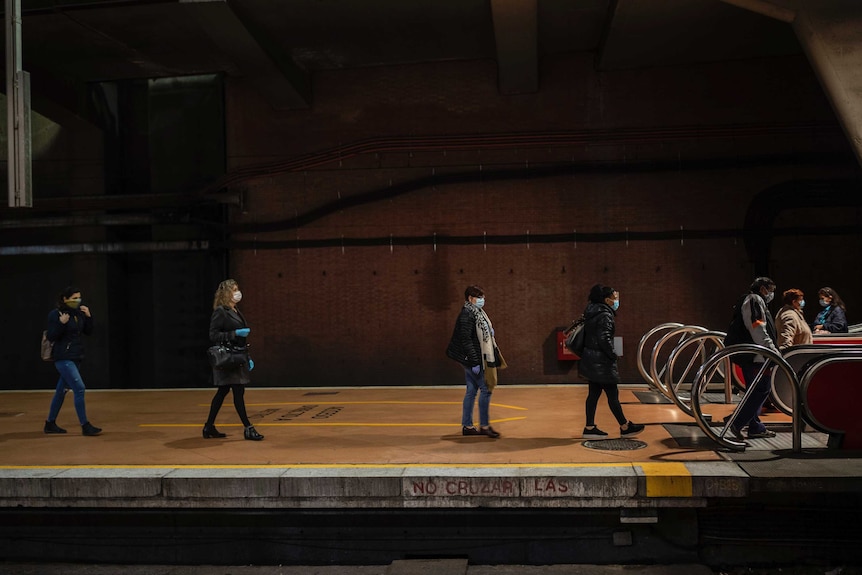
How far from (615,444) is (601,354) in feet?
2.99

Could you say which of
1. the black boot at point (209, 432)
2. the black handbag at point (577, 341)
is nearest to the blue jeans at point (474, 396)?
the black handbag at point (577, 341)

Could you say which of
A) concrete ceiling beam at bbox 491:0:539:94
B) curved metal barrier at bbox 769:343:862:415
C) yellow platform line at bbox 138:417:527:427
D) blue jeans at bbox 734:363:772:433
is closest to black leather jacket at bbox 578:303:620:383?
blue jeans at bbox 734:363:772:433

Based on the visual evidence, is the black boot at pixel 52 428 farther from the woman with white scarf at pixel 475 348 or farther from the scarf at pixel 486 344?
the scarf at pixel 486 344

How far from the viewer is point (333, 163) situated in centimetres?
1355

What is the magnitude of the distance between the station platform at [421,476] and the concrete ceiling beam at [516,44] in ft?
19.7

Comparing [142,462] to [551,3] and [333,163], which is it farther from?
[551,3]

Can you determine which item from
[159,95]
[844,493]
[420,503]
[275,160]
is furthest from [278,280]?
[844,493]

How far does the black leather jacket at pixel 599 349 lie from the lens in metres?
7.66

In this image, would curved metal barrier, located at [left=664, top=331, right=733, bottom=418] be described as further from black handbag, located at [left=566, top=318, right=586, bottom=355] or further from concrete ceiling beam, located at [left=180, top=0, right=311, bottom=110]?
concrete ceiling beam, located at [left=180, top=0, right=311, bottom=110]

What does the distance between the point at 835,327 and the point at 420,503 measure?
22.8 feet

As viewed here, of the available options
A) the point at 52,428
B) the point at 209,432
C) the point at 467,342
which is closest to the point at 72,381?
the point at 52,428

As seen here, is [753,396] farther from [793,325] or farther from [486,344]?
[486,344]

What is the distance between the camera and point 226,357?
25.8ft

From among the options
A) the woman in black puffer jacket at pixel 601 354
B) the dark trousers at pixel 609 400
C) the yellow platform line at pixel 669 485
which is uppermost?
the woman in black puffer jacket at pixel 601 354
